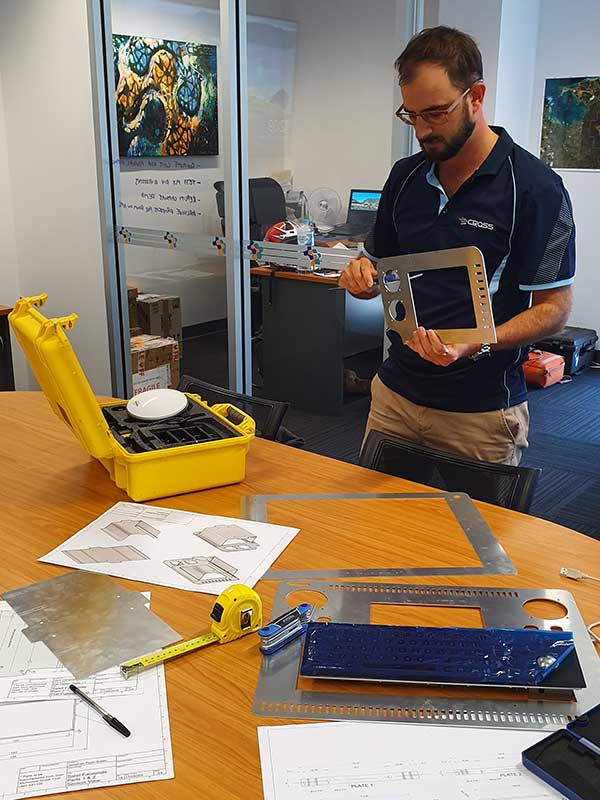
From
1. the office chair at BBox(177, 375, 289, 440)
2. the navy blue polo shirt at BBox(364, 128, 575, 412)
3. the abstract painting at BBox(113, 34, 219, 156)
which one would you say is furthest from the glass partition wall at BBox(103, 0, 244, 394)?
the navy blue polo shirt at BBox(364, 128, 575, 412)

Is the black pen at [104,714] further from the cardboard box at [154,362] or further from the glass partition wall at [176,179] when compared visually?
the cardboard box at [154,362]

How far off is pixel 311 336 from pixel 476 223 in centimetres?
237

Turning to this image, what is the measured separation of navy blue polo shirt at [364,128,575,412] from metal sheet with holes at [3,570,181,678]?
3.38 feet

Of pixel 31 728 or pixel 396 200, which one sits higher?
pixel 396 200

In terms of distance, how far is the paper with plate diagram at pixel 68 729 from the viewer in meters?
0.95

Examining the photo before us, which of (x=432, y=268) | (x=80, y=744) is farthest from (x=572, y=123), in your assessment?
(x=80, y=744)

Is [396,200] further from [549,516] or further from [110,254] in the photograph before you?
[110,254]

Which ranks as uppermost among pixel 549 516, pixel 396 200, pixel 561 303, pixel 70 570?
pixel 396 200

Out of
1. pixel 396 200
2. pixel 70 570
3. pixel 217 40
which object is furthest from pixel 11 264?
pixel 70 570

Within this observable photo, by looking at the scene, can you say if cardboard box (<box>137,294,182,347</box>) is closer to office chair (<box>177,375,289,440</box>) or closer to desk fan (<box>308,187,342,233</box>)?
desk fan (<box>308,187,342,233</box>)

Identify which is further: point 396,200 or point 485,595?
point 396,200

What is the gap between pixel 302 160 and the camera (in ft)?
11.8

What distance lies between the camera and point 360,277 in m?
1.92

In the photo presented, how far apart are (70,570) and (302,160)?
261cm
